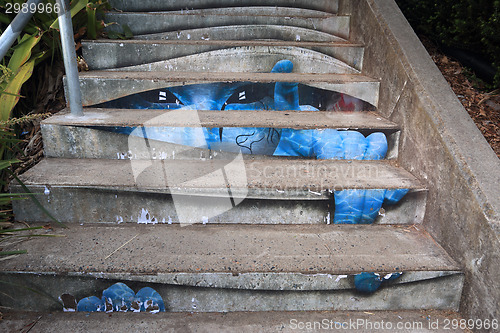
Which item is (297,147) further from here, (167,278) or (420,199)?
(167,278)

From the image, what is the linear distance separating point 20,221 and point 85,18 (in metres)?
1.51

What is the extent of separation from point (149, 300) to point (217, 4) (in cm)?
260

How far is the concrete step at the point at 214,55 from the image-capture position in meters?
2.37

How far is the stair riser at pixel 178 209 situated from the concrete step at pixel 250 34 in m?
1.58

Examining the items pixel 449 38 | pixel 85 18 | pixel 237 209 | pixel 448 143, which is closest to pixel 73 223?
pixel 237 209

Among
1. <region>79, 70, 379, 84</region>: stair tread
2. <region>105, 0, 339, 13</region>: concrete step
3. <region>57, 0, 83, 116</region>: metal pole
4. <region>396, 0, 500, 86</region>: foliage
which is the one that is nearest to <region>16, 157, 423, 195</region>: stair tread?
<region>57, 0, 83, 116</region>: metal pole

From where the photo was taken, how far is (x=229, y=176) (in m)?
1.75

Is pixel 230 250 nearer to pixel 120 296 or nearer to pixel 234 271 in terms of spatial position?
pixel 234 271

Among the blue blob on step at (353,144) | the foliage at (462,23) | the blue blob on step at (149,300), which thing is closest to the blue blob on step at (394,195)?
the blue blob on step at (353,144)

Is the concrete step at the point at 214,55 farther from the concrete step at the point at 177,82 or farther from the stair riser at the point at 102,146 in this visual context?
the stair riser at the point at 102,146

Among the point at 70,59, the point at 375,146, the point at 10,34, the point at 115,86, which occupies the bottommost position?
the point at 375,146

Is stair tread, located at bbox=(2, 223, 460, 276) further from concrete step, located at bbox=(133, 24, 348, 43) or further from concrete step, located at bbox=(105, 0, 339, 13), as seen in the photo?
concrete step, located at bbox=(105, 0, 339, 13)

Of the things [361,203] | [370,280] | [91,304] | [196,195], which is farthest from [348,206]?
[91,304]

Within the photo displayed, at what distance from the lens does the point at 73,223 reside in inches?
65.0
